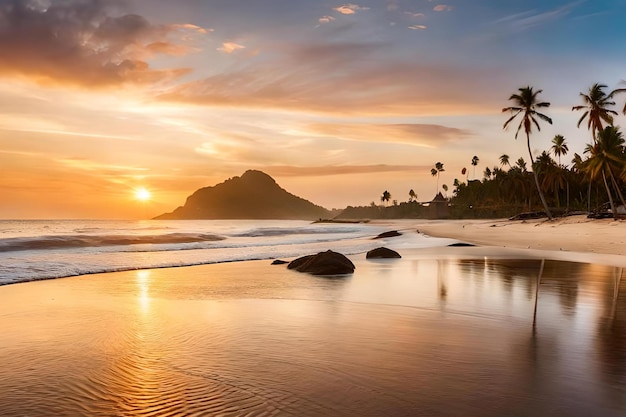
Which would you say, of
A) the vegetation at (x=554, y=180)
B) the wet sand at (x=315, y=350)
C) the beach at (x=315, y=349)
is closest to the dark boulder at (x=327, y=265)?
the beach at (x=315, y=349)

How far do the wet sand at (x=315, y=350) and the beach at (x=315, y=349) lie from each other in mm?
29

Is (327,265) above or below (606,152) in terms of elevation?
below

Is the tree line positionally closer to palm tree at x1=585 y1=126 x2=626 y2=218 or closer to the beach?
palm tree at x1=585 y1=126 x2=626 y2=218

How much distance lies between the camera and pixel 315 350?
7.05m

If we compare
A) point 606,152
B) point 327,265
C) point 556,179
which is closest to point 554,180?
point 556,179

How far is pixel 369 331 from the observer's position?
8.30 m

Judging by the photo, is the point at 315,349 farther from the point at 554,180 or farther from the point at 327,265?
the point at 554,180

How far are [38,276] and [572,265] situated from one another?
21.2m

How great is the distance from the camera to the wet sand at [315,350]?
4988 millimetres

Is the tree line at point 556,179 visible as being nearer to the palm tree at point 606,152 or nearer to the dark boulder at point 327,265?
the palm tree at point 606,152

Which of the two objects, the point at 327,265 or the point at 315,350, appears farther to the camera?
the point at 327,265

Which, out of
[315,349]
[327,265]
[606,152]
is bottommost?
[315,349]

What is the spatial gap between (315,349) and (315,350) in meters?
0.05

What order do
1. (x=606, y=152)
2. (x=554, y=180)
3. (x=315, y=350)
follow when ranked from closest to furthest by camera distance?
(x=315, y=350) → (x=606, y=152) → (x=554, y=180)
